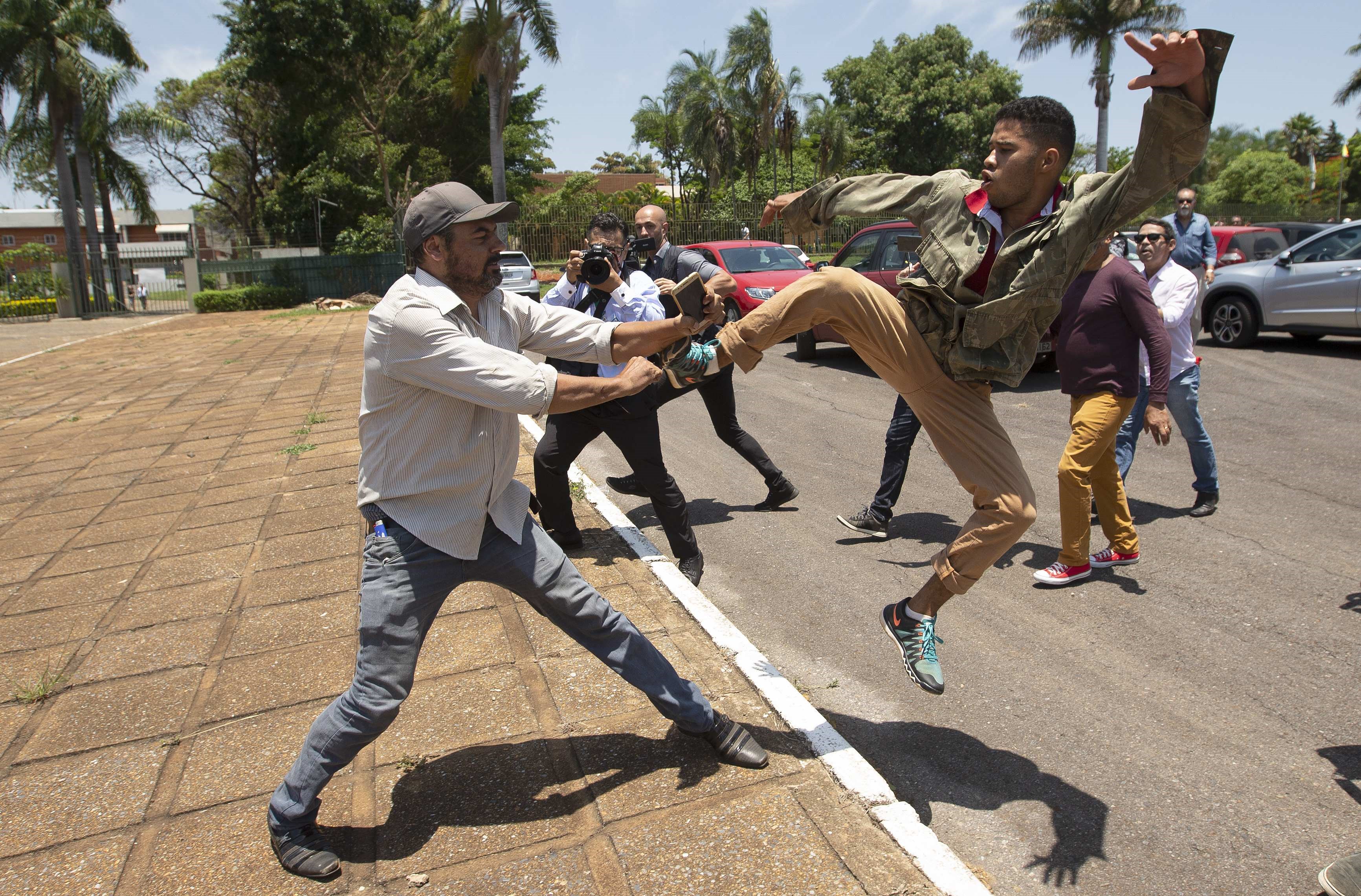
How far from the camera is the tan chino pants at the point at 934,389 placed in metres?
3.15

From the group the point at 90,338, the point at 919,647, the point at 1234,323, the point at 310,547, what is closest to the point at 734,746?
the point at 919,647

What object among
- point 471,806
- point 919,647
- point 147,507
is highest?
point 919,647

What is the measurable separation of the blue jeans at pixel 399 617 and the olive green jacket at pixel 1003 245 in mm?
1510

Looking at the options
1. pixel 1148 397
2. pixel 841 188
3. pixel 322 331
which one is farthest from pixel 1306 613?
pixel 322 331

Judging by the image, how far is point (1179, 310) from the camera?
6301 millimetres

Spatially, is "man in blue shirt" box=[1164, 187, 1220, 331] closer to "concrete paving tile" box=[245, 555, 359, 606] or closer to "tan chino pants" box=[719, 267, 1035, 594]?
"tan chino pants" box=[719, 267, 1035, 594]

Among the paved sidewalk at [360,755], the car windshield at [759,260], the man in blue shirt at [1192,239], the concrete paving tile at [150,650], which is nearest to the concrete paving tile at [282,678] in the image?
the paved sidewalk at [360,755]

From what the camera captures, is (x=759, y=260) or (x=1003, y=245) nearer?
(x=1003, y=245)

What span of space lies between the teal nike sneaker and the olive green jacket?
89 centimetres

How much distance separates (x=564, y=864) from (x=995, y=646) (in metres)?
2.50

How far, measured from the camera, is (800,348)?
13.8 m

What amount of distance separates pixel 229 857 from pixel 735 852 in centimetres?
Result: 158

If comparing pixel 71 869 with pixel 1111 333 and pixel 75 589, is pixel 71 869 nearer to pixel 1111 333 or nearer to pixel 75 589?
pixel 75 589

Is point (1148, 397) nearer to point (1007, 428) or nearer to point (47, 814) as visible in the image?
point (1007, 428)
